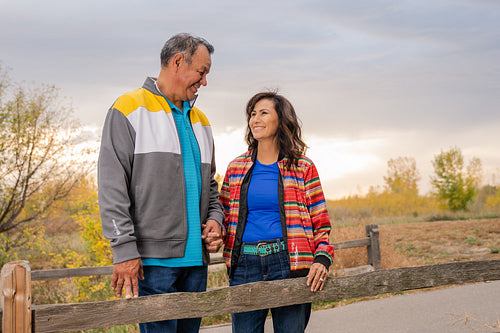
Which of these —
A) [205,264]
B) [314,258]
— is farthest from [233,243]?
[314,258]

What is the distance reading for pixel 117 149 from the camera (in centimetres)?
259

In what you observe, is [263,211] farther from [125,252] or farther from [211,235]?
[125,252]

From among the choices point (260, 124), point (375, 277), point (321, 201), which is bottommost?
point (375, 277)

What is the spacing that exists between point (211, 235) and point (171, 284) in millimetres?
358

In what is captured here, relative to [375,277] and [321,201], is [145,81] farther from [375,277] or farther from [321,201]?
[375,277]

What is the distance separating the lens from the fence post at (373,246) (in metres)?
9.11

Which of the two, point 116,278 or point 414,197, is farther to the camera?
point 414,197

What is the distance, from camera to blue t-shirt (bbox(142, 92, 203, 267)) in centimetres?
273

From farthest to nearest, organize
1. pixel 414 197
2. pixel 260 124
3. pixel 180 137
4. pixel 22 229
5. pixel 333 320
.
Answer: pixel 414 197, pixel 22 229, pixel 333 320, pixel 260 124, pixel 180 137

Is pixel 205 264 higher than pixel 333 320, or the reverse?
pixel 205 264

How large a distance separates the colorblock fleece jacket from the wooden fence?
29 centimetres

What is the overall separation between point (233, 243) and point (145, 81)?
1.14 m

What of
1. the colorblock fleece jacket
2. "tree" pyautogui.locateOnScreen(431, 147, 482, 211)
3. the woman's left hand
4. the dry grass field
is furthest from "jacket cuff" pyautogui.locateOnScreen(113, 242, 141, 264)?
"tree" pyautogui.locateOnScreen(431, 147, 482, 211)

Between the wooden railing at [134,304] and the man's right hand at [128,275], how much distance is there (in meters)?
0.06
